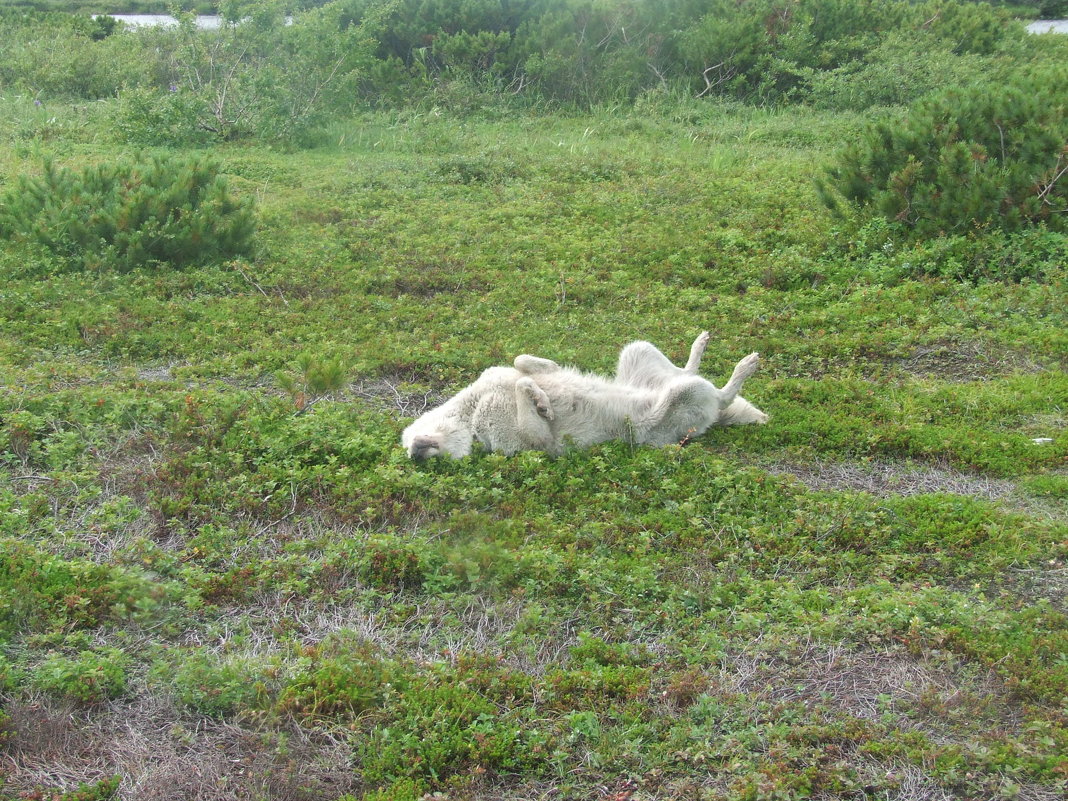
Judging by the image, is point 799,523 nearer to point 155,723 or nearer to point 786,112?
point 155,723

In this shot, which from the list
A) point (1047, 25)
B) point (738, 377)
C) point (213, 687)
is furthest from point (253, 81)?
point (1047, 25)

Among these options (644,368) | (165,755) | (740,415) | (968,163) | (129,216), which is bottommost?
(165,755)

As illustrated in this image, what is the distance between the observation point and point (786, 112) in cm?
1614

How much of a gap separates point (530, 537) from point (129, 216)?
673 centimetres

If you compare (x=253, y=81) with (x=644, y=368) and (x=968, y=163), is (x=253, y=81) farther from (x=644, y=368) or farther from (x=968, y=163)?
(x=968, y=163)

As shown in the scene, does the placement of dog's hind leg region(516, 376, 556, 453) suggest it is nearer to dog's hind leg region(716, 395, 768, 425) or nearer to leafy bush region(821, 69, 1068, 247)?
dog's hind leg region(716, 395, 768, 425)

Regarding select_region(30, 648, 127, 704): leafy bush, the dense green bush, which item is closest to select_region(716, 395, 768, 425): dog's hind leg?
select_region(30, 648, 127, 704): leafy bush

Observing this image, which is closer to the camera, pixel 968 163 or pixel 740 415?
pixel 740 415

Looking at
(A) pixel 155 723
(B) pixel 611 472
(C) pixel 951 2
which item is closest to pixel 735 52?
(C) pixel 951 2

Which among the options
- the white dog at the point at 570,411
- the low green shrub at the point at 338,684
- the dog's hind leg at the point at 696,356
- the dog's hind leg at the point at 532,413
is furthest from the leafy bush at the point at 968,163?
the low green shrub at the point at 338,684

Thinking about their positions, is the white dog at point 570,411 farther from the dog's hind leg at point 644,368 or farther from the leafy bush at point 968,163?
the leafy bush at point 968,163

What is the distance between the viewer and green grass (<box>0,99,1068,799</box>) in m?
3.75

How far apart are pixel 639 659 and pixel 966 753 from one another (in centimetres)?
146

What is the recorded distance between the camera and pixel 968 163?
9.42 metres
